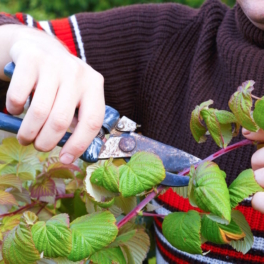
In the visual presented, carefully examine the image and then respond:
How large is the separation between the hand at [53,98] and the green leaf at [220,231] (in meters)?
0.18

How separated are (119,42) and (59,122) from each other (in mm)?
520

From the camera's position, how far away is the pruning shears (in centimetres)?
54

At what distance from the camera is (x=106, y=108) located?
0.61 meters

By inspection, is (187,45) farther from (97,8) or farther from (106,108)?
(97,8)

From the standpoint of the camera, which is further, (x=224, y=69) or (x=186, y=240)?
(x=224, y=69)

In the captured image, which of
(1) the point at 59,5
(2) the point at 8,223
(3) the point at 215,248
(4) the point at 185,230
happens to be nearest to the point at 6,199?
(2) the point at 8,223

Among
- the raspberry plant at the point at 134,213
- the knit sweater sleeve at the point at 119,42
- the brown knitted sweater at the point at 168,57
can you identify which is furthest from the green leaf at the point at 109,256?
the knit sweater sleeve at the point at 119,42

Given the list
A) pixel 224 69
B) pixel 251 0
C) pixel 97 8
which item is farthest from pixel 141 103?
pixel 97 8

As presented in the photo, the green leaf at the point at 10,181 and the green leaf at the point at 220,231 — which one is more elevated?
the green leaf at the point at 220,231

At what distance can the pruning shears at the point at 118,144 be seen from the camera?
544 mm

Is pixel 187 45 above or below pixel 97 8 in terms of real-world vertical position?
above

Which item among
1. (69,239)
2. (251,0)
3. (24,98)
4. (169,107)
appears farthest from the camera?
(169,107)

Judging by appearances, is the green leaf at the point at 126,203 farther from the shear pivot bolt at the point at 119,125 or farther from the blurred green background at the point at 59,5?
the blurred green background at the point at 59,5

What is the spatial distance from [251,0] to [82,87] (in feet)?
1.35
